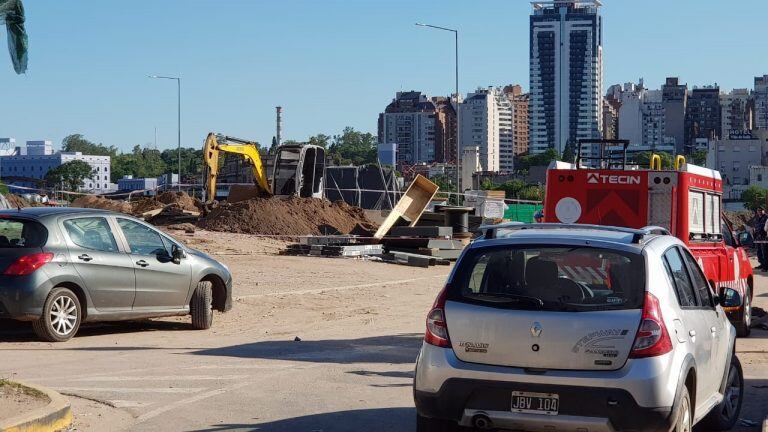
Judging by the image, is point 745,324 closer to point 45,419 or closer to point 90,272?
point 90,272

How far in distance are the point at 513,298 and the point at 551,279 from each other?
0.98 ft

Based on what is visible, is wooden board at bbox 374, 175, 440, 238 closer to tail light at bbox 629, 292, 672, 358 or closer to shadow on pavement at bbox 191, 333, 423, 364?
shadow on pavement at bbox 191, 333, 423, 364

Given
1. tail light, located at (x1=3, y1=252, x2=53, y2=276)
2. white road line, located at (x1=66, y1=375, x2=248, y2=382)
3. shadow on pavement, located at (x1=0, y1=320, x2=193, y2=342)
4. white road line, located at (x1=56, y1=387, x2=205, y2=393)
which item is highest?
Result: tail light, located at (x1=3, y1=252, x2=53, y2=276)

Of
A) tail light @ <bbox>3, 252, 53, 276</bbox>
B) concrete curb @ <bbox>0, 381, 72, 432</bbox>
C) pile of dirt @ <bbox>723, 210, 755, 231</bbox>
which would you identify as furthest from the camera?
pile of dirt @ <bbox>723, 210, 755, 231</bbox>

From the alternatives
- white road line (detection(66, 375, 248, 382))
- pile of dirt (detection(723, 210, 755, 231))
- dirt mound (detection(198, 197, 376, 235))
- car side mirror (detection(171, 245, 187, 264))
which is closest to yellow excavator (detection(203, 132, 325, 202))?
dirt mound (detection(198, 197, 376, 235))

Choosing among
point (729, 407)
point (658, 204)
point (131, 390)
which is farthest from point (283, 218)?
point (729, 407)

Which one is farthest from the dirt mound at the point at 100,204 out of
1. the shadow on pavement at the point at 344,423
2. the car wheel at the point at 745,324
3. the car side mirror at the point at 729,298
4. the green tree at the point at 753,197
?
the green tree at the point at 753,197

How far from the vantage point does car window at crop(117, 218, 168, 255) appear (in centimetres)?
1534

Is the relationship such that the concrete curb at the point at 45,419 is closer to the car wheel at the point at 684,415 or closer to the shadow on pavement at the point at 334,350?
the shadow on pavement at the point at 334,350

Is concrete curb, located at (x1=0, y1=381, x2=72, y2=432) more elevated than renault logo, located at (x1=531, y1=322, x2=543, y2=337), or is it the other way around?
renault logo, located at (x1=531, y1=322, x2=543, y2=337)

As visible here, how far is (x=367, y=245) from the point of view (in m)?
34.8

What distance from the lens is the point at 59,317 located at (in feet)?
46.8

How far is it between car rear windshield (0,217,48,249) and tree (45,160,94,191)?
130 m

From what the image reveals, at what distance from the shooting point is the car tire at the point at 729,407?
9.16 m
